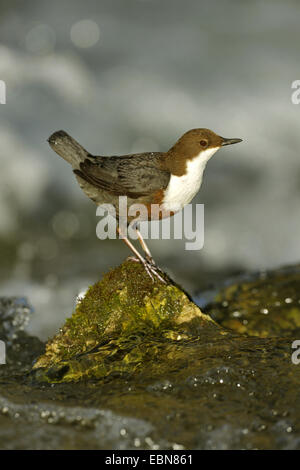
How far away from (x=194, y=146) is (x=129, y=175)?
1.68 feet

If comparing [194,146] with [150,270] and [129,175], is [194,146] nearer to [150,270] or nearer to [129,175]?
[129,175]

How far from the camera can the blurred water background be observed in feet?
29.7

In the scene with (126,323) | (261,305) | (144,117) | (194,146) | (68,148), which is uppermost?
(144,117)

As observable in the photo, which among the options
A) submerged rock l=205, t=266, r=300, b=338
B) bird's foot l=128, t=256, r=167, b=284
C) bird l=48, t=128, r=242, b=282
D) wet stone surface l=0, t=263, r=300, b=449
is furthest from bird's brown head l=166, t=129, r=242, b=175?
submerged rock l=205, t=266, r=300, b=338

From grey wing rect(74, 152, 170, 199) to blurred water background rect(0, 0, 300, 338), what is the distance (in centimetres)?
375

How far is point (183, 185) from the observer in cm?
416

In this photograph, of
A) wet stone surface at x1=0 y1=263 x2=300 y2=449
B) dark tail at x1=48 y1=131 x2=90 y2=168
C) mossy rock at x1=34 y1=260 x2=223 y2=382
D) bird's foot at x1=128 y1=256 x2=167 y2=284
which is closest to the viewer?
wet stone surface at x1=0 y1=263 x2=300 y2=449

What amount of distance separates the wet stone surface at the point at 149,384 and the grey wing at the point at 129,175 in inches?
22.0

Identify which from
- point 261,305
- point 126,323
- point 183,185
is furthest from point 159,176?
point 261,305

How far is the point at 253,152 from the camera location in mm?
10586

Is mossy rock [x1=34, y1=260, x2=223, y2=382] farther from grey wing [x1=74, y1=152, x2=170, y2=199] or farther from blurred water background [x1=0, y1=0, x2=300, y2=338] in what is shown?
blurred water background [x1=0, y1=0, x2=300, y2=338]

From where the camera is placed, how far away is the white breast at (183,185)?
4.15 m
